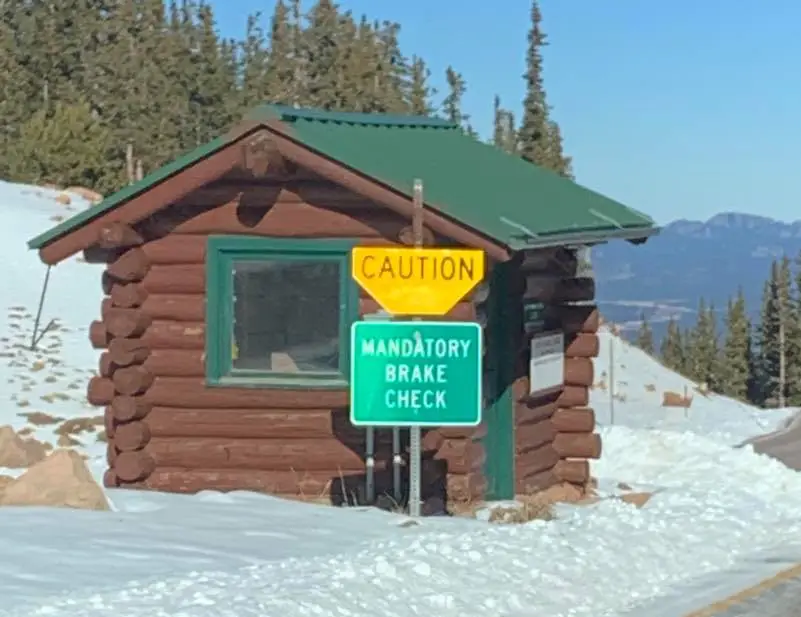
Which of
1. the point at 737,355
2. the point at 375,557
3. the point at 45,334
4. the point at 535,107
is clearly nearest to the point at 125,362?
the point at 375,557

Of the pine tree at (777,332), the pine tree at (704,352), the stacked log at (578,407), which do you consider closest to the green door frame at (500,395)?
the stacked log at (578,407)

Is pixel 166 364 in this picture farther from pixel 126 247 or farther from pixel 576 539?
pixel 576 539

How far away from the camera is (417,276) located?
11578mm

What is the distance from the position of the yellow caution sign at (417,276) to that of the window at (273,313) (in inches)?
97.4

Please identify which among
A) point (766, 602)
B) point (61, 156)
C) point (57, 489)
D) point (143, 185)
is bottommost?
point (766, 602)

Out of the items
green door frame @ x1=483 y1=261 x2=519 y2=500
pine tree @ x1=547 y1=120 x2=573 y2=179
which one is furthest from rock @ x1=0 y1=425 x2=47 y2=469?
pine tree @ x1=547 y1=120 x2=573 y2=179

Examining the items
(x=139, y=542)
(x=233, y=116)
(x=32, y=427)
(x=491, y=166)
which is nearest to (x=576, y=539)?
(x=139, y=542)

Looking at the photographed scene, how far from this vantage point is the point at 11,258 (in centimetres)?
3531

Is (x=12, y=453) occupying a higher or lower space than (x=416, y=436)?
lower

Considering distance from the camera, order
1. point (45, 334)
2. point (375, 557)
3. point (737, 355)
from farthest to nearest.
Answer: point (737, 355)
point (45, 334)
point (375, 557)

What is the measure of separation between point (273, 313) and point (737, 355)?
10144 cm

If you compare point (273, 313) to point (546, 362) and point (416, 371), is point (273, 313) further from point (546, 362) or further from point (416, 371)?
point (546, 362)

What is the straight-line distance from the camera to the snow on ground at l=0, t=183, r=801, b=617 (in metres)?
8.93

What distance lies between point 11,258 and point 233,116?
47.8 metres
